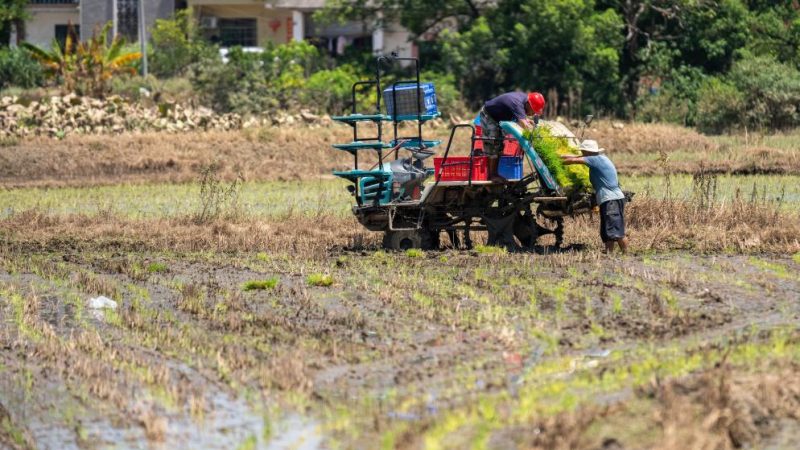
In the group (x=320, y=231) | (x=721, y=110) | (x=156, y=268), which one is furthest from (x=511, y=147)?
(x=721, y=110)

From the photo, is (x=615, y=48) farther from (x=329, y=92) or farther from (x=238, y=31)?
(x=238, y=31)

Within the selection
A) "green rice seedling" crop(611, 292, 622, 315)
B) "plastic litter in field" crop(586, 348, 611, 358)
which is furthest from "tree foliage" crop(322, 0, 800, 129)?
"plastic litter in field" crop(586, 348, 611, 358)

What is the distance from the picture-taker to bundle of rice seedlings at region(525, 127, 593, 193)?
15609mm

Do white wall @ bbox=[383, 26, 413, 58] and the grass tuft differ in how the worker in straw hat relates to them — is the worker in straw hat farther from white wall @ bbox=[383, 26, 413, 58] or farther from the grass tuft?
white wall @ bbox=[383, 26, 413, 58]

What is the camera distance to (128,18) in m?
49.8

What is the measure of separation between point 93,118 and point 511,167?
1792 centimetres

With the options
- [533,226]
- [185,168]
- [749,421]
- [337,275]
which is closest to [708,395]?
[749,421]

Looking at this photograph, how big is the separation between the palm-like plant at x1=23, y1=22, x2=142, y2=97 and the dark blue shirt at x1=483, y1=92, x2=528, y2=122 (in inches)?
867

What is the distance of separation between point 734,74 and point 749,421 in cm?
2679

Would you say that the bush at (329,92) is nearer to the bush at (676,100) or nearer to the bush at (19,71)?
the bush at (676,100)

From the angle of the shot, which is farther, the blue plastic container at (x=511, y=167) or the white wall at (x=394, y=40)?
the white wall at (x=394, y=40)

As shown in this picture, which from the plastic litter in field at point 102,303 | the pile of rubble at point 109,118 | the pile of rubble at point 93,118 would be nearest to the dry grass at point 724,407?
the plastic litter in field at point 102,303

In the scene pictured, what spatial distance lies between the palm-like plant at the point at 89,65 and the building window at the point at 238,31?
33.2 feet

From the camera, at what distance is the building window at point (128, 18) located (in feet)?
163
